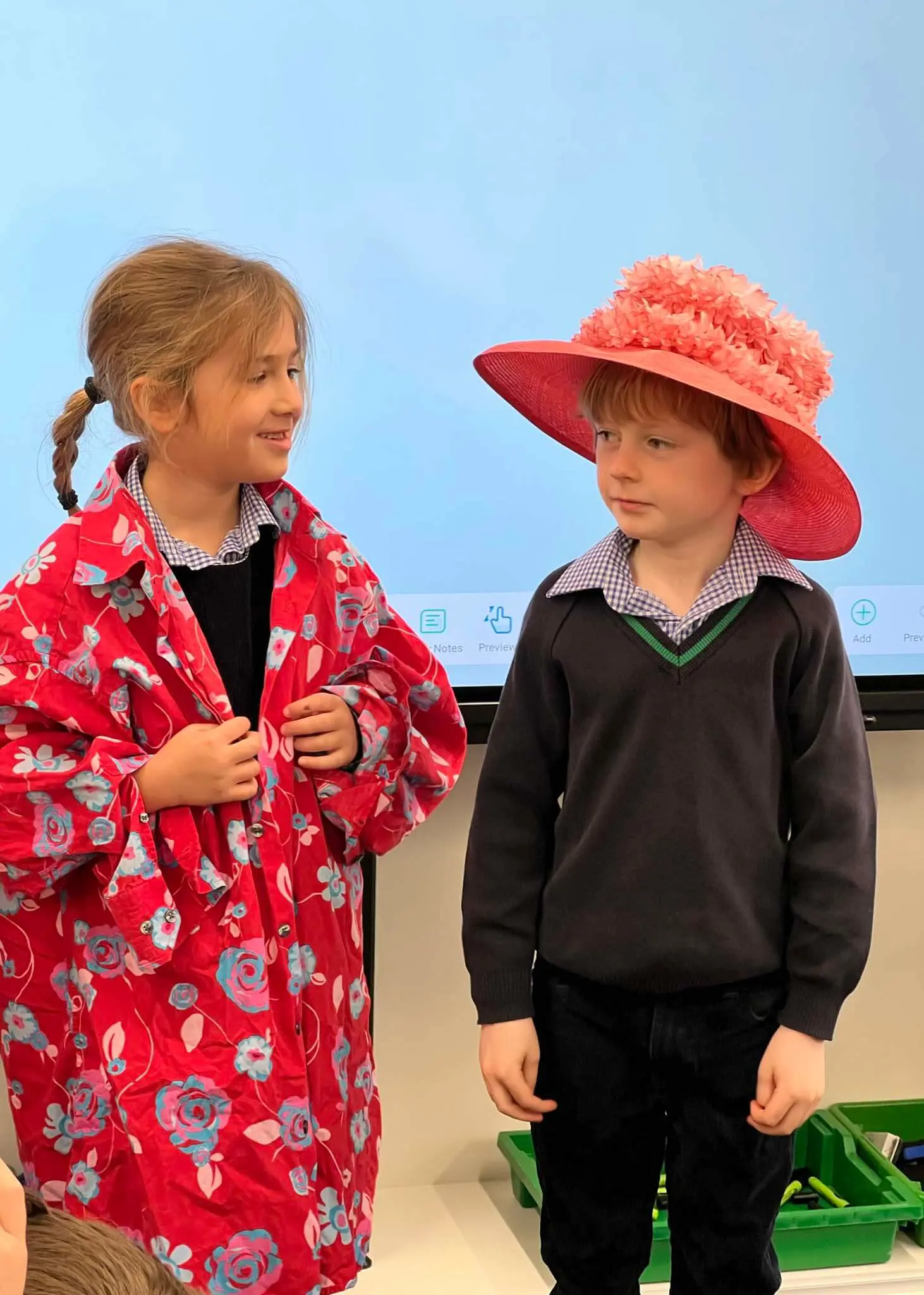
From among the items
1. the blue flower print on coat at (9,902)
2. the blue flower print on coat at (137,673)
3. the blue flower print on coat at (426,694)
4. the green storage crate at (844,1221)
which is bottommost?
the green storage crate at (844,1221)

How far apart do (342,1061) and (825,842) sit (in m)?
0.52

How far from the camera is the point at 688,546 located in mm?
1288

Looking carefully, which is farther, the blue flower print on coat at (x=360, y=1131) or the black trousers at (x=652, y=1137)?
the blue flower print on coat at (x=360, y=1131)

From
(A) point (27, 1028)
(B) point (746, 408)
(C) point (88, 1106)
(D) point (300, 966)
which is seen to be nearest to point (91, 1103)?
(C) point (88, 1106)

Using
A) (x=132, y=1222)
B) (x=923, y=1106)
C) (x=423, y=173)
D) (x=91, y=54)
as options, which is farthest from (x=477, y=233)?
(x=923, y=1106)

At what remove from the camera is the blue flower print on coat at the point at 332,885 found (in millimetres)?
1371

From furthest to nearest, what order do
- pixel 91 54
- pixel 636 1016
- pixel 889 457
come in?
1. pixel 889 457
2. pixel 91 54
3. pixel 636 1016

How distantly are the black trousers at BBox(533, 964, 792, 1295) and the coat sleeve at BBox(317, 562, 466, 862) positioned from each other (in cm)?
23

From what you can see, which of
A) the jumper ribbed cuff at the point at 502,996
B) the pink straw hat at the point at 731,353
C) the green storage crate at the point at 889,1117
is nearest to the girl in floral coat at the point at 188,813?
the jumper ribbed cuff at the point at 502,996

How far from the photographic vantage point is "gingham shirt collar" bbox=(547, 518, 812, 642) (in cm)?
126

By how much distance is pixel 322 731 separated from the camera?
1.36 meters

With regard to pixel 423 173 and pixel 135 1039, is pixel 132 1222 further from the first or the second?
pixel 423 173

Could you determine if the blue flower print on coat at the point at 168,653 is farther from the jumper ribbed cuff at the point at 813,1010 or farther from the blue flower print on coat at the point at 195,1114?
the jumper ribbed cuff at the point at 813,1010

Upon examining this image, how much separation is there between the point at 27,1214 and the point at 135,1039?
1.24ft
